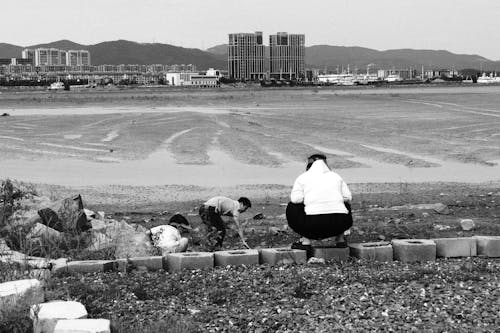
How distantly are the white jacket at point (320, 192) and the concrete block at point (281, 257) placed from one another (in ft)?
1.47

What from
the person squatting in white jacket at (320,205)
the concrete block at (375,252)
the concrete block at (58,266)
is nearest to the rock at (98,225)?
the concrete block at (58,266)

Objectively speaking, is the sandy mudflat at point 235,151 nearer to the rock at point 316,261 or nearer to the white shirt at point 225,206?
→ the white shirt at point 225,206

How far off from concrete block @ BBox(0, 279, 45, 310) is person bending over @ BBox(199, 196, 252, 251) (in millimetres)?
3223

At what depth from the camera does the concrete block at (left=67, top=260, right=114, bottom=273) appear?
6910 mm

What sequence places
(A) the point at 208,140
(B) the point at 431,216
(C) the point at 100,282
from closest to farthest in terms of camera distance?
(C) the point at 100,282 < (B) the point at 431,216 < (A) the point at 208,140

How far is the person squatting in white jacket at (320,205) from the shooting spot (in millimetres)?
7301

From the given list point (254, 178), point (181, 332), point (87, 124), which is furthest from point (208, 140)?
point (181, 332)

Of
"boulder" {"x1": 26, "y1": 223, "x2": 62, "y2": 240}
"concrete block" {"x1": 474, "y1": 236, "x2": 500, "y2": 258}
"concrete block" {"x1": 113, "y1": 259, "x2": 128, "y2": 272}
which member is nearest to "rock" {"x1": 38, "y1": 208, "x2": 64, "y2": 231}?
"boulder" {"x1": 26, "y1": 223, "x2": 62, "y2": 240}

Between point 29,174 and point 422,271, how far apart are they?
13615mm

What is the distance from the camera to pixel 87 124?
34.1 metres

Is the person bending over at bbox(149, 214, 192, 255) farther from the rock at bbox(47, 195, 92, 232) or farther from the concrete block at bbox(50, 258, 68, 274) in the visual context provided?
the concrete block at bbox(50, 258, 68, 274)

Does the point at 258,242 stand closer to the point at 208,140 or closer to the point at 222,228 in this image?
the point at 222,228

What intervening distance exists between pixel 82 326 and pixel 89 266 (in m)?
2.23

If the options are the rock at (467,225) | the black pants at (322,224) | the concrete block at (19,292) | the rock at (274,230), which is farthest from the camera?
the rock at (467,225)
